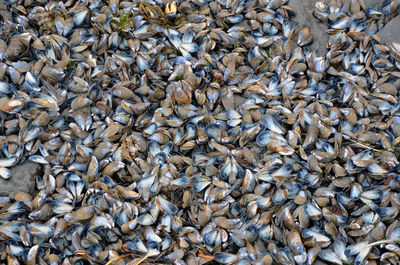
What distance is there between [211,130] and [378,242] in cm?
104

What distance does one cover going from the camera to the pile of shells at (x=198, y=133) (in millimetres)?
2148

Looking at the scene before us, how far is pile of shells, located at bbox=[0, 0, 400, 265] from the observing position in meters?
2.15

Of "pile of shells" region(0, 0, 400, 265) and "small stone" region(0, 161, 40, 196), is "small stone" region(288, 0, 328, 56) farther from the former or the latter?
"small stone" region(0, 161, 40, 196)

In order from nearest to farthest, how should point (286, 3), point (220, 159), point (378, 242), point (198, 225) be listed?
point (378, 242) → point (198, 225) → point (220, 159) → point (286, 3)

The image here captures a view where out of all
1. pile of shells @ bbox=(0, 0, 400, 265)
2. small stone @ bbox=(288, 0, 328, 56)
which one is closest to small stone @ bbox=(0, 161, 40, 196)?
pile of shells @ bbox=(0, 0, 400, 265)

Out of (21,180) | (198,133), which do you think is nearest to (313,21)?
(198,133)

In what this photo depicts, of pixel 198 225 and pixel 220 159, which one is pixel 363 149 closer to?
pixel 220 159

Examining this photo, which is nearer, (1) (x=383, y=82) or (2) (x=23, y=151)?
(2) (x=23, y=151)

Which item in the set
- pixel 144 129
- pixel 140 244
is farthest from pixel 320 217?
pixel 144 129

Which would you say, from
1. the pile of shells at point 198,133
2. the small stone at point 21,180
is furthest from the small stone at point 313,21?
the small stone at point 21,180

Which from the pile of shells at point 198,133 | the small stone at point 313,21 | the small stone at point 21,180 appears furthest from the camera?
the small stone at point 313,21

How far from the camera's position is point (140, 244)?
83.3 inches

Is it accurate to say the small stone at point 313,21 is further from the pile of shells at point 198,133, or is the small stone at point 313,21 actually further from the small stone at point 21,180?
the small stone at point 21,180

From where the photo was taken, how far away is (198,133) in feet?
8.05
